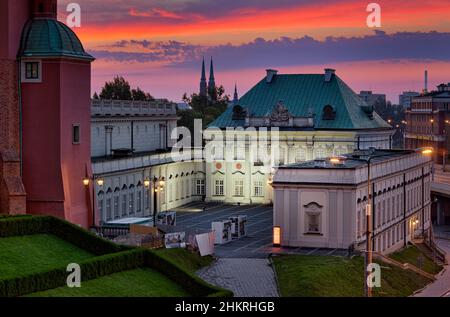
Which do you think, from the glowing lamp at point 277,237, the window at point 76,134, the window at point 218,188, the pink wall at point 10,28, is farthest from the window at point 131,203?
the pink wall at point 10,28

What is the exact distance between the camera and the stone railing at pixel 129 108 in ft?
318

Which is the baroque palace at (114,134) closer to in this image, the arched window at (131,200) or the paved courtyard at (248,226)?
the arched window at (131,200)

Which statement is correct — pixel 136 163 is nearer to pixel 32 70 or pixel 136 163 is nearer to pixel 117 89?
pixel 32 70

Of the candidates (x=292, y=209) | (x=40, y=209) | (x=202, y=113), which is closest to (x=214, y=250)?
(x=292, y=209)

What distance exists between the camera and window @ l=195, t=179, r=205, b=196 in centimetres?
11169

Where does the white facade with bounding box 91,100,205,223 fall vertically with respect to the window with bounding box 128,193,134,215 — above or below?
above

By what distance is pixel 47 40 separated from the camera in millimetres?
67438

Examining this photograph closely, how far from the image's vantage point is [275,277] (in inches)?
2382

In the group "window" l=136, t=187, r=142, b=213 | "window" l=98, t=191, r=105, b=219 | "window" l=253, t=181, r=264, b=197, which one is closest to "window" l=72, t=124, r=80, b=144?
"window" l=98, t=191, r=105, b=219

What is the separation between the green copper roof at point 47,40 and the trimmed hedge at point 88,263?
16.2 meters

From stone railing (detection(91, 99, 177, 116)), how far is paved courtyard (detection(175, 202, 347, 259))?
10852mm

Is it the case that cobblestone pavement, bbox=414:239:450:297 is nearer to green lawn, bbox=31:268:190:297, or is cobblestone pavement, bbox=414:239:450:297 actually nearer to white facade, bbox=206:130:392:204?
green lawn, bbox=31:268:190:297

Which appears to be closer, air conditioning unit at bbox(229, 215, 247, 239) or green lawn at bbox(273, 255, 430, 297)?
green lawn at bbox(273, 255, 430, 297)

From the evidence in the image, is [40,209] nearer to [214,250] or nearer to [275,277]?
[214,250]
